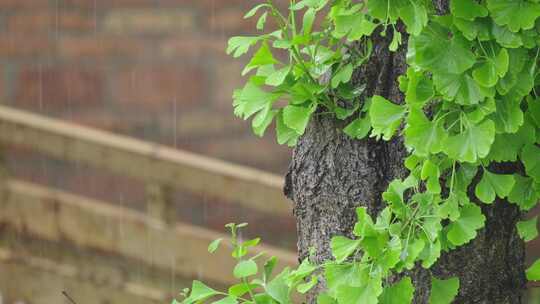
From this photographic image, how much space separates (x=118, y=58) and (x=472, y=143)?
3.28m

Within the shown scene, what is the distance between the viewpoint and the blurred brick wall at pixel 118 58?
4.18m

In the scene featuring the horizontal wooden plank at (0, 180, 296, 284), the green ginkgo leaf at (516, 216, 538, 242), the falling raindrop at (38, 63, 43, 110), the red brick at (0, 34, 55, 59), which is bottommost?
the horizontal wooden plank at (0, 180, 296, 284)

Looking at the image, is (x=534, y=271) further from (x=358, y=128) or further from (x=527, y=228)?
(x=358, y=128)

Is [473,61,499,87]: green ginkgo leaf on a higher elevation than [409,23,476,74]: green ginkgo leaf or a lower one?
Result: lower

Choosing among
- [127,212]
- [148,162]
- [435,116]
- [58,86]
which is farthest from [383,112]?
[58,86]

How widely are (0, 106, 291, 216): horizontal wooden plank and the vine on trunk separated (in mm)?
2405

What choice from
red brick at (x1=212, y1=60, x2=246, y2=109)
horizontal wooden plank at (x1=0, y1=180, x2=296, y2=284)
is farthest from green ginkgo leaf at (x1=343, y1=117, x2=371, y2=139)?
red brick at (x1=212, y1=60, x2=246, y2=109)

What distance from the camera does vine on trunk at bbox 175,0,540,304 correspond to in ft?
3.39

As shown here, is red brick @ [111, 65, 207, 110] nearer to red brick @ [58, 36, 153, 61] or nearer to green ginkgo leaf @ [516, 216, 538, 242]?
red brick @ [58, 36, 153, 61]

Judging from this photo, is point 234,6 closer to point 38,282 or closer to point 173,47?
point 173,47

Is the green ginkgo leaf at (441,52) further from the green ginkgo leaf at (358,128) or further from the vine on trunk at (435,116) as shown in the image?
the green ginkgo leaf at (358,128)

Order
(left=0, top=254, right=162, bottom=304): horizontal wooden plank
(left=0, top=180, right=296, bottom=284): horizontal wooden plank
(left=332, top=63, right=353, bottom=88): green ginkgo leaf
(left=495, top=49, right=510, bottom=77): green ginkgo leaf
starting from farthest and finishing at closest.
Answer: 1. (left=0, top=254, right=162, bottom=304): horizontal wooden plank
2. (left=0, top=180, right=296, bottom=284): horizontal wooden plank
3. (left=332, top=63, right=353, bottom=88): green ginkgo leaf
4. (left=495, top=49, right=510, bottom=77): green ginkgo leaf

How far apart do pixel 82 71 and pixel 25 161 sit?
1.34ft

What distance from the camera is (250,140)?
432 centimetres
